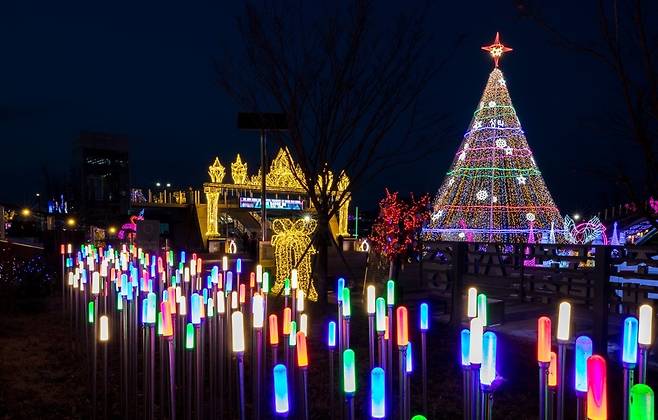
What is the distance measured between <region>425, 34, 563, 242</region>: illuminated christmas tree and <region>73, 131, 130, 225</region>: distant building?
107 feet

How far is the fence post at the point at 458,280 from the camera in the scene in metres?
8.96

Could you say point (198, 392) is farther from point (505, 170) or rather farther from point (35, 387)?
point (505, 170)

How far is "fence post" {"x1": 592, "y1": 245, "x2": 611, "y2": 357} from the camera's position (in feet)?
23.4

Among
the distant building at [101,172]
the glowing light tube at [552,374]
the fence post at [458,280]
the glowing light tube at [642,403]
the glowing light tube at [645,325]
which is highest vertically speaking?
the distant building at [101,172]

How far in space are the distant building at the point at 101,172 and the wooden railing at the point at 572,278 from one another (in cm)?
3928

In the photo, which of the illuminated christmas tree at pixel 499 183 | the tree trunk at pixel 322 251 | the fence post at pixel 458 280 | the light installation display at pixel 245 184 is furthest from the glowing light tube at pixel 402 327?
the light installation display at pixel 245 184

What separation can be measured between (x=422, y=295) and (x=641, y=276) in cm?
526

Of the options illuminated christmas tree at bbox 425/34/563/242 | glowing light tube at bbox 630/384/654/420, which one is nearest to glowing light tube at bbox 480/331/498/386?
glowing light tube at bbox 630/384/654/420

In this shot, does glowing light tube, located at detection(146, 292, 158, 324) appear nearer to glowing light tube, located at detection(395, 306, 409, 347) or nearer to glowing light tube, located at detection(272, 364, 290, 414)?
glowing light tube, located at detection(395, 306, 409, 347)

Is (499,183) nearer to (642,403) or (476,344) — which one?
(476,344)

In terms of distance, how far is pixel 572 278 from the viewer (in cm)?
980

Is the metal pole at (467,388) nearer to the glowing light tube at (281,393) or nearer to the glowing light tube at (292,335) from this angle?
the glowing light tube at (281,393)

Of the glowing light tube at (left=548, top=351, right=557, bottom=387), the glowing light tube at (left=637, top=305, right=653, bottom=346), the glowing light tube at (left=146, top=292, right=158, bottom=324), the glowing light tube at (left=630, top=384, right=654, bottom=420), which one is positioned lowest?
the glowing light tube at (left=548, top=351, right=557, bottom=387)

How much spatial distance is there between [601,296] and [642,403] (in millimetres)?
6098
